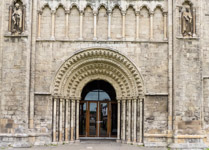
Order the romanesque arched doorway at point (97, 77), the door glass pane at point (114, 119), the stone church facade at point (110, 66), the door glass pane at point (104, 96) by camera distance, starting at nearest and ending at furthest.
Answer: the stone church facade at point (110, 66)
the romanesque arched doorway at point (97, 77)
the door glass pane at point (114, 119)
the door glass pane at point (104, 96)

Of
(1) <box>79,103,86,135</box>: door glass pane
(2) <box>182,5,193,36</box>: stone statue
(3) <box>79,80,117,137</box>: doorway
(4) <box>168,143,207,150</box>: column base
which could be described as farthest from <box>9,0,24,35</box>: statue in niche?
(4) <box>168,143,207,150</box>: column base

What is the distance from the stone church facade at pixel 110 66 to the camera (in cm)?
1496

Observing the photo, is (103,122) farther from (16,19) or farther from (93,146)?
(16,19)

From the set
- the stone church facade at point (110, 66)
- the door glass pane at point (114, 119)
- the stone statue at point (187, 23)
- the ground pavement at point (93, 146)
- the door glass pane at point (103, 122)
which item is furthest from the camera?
the door glass pane at point (114, 119)

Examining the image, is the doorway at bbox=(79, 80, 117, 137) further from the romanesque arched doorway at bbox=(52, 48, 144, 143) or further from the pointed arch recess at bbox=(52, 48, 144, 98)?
the pointed arch recess at bbox=(52, 48, 144, 98)

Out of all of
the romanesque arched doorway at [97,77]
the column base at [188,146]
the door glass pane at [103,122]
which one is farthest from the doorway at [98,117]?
the column base at [188,146]

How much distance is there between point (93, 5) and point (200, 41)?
5.62 m

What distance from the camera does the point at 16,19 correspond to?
15.3 meters

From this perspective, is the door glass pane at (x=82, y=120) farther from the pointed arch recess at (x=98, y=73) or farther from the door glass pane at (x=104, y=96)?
the pointed arch recess at (x=98, y=73)

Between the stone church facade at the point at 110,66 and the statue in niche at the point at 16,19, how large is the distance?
5 centimetres

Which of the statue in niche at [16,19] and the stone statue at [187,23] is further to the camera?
the stone statue at [187,23]

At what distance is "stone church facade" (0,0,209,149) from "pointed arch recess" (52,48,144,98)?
0.05 metres

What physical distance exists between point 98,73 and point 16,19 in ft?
16.1

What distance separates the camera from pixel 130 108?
15.9 meters
